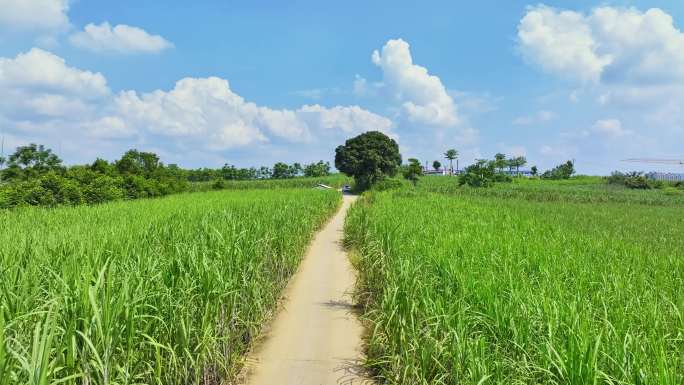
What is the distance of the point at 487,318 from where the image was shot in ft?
12.4

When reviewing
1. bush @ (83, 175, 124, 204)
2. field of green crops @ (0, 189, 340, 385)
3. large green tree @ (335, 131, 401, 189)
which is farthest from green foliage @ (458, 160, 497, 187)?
field of green crops @ (0, 189, 340, 385)

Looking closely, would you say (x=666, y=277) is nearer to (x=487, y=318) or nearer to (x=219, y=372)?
(x=487, y=318)

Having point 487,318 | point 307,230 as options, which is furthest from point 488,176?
point 487,318

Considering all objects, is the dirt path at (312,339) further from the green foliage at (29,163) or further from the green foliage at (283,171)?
the green foliage at (283,171)

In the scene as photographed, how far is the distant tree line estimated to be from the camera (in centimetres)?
1722

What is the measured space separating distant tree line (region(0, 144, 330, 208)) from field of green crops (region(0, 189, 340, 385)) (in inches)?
486

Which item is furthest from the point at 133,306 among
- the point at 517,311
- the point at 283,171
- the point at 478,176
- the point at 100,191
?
the point at 283,171

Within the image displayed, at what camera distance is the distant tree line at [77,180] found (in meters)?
17.2

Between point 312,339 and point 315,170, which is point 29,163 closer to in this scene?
point 312,339

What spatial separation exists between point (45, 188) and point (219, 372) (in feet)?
58.2

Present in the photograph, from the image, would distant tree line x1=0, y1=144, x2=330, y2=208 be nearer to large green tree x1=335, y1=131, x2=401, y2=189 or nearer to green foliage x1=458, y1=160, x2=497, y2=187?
large green tree x1=335, y1=131, x2=401, y2=189

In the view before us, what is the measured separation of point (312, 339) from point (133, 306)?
3534mm

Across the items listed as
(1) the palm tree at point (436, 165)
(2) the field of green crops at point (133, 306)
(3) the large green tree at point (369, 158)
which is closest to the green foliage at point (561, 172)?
(1) the palm tree at point (436, 165)

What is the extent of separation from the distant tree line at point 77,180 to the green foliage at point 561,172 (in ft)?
245
